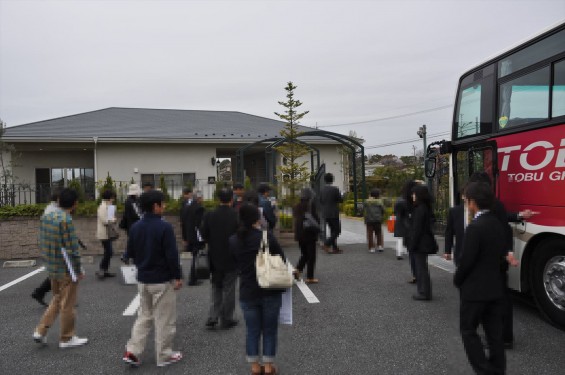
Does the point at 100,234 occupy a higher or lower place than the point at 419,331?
higher

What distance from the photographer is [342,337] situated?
16.1ft

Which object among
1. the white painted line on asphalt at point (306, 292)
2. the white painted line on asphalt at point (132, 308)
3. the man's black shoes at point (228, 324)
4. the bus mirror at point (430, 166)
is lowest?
the white painted line on asphalt at point (132, 308)

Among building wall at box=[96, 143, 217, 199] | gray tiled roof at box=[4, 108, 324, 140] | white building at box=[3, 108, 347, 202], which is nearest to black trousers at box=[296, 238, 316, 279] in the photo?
white building at box=[3, 108, 347, 202]

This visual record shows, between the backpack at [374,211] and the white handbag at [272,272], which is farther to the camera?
the backpack at [374,211]

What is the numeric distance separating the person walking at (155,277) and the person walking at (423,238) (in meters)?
3.65

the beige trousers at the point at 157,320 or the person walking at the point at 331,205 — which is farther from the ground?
the person walking at the point at 331,205

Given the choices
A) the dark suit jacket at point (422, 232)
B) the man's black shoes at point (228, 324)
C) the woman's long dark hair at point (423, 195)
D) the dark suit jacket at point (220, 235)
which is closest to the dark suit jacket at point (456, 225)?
the dark suit jacket at point (422, 232)

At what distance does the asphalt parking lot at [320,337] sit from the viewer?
4.17 m

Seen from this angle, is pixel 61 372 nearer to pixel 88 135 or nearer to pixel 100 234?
pixel 100 234

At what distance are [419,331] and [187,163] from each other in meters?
14.6

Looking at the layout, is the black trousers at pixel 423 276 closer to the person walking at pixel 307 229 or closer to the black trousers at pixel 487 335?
the person walking at pixel 307 229

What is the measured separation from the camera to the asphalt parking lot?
4168mm

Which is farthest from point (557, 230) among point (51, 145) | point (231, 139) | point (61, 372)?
point (51, 145)

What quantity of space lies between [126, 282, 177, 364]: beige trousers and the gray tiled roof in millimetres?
13901
